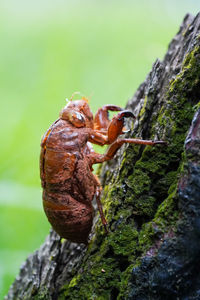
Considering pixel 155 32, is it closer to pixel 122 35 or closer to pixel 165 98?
pixel 122 35

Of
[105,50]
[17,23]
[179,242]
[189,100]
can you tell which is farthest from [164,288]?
[17,23]

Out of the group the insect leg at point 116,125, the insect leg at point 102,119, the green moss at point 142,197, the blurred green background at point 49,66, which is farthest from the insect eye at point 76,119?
the blurred green background at point 49,66

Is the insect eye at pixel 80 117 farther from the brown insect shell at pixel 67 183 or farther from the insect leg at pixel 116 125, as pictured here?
the insect leg at pixel 116 125

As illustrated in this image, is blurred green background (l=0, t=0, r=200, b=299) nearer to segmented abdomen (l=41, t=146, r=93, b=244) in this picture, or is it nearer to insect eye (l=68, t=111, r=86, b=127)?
segmented abdomen (l=41, t=146, r=93, b=244)

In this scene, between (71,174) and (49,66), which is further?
(49,66)

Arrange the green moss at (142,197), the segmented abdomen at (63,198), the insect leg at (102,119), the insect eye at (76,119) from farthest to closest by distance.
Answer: the insect leg at (102,119) < the insect eye at (76,119) < the segmented abdomen at (63,198) < the green moss at (142,197)

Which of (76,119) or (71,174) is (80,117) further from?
(71,174)

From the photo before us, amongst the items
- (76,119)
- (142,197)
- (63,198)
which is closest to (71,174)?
(63,198)
